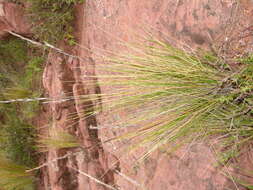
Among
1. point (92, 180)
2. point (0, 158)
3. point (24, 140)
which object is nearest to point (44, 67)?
point (24, 140)

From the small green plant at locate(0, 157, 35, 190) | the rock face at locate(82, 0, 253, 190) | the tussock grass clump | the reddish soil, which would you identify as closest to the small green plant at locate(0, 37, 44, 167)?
the small green plant at locate(0, 157, 35, 190)

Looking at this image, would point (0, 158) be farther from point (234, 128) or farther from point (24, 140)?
point (234, 128)

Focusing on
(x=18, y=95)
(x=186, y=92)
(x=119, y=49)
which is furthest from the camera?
(x=18, y=95)

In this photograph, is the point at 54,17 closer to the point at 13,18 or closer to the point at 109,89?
the point at 13,18

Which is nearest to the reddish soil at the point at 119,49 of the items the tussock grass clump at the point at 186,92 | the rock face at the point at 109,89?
the rock face at the point at 109,89

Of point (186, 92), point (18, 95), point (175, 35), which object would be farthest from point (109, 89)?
point (18, 95)

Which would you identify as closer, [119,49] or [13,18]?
[119,49]
